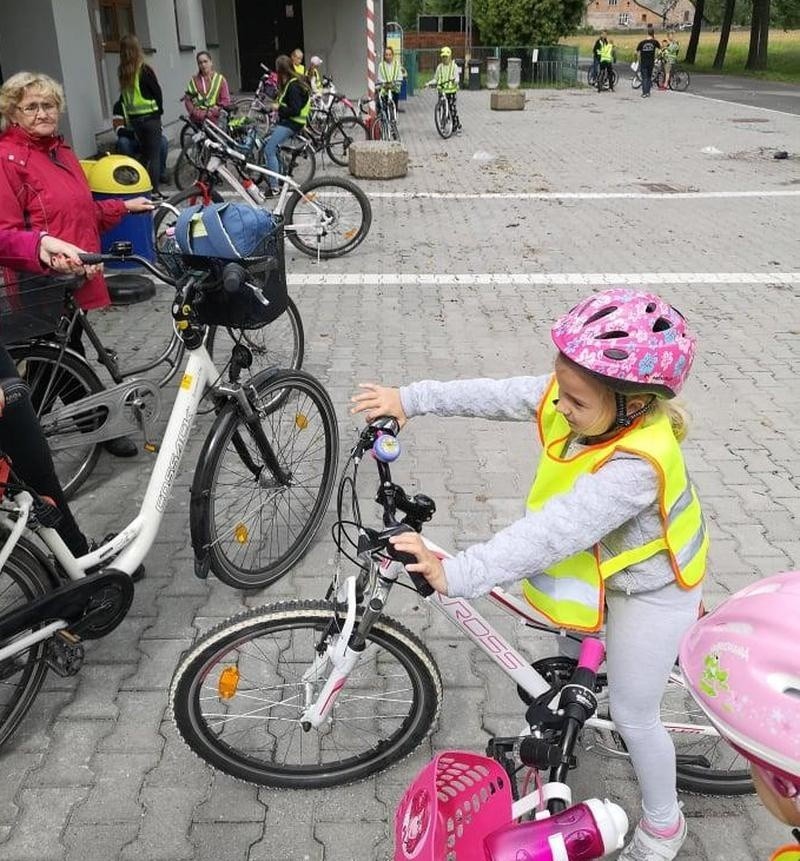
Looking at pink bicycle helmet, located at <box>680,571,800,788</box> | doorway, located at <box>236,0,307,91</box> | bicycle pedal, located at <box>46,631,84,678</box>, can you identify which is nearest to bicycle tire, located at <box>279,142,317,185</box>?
bicycle pedal, located at <box>46,631,84,678</box>

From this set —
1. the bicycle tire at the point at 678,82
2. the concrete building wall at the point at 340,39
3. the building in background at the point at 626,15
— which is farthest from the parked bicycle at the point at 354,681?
the building in background at the point at 626,15

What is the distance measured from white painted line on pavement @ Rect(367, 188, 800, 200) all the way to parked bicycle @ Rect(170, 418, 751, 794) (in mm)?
9266

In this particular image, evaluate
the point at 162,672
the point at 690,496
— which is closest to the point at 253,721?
the point at 162,672

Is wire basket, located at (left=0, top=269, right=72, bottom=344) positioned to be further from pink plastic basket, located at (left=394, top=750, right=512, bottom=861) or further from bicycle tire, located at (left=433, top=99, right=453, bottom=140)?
bicycle tire, located at (left=433, top=99, right=453, bottom=140)

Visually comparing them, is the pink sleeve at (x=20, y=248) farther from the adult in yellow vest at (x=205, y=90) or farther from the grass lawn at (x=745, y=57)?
the grass lawn at (x=745, y=57)

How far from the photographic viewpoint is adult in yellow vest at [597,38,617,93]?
27812mm

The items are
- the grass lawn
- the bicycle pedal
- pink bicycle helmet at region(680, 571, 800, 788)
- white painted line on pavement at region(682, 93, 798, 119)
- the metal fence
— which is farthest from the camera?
the grass lawn

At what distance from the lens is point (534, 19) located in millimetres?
35969

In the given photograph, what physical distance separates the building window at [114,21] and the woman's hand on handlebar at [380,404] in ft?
38.3

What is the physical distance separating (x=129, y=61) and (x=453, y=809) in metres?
10.5

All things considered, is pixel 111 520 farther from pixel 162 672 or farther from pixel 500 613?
pixel 500 613

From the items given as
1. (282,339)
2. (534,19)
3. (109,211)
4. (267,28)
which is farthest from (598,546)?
(534,19)

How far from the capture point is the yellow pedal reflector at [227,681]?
223cm

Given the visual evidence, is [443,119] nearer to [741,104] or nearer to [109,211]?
[741,104]
